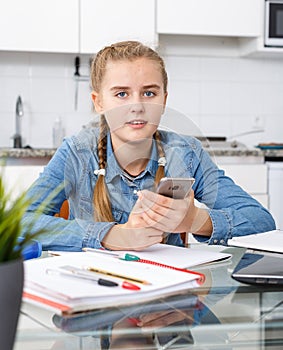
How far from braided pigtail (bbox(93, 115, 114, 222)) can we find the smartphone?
0.19 metres

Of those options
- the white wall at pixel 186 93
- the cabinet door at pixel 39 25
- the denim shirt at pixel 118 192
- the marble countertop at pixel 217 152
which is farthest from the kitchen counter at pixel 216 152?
the denim shirt at pixel 118 192

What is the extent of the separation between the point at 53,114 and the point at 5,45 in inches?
20.7

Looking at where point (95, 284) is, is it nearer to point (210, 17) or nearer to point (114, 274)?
point (114, 274)

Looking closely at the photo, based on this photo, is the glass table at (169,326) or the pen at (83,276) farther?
the pen at (83,276)

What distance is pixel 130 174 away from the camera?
142 cm

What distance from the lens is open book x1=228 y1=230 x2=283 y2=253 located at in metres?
1.40

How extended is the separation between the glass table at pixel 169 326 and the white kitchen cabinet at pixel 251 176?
232cm

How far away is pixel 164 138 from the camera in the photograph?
1.40m

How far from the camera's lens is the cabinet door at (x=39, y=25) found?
3336 mm

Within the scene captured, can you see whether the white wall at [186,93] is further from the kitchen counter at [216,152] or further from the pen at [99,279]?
the pen at [99,279]

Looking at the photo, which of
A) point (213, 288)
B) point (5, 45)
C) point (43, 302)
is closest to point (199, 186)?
point (213, 288)

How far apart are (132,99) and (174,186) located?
23 cm

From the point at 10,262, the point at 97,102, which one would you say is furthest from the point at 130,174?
the point at 10,262

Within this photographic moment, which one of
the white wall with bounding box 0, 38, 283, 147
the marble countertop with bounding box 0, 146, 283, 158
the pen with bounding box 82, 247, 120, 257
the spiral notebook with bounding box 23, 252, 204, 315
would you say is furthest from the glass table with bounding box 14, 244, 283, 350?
the white wall with bounding box 0, 38, 283, 147
